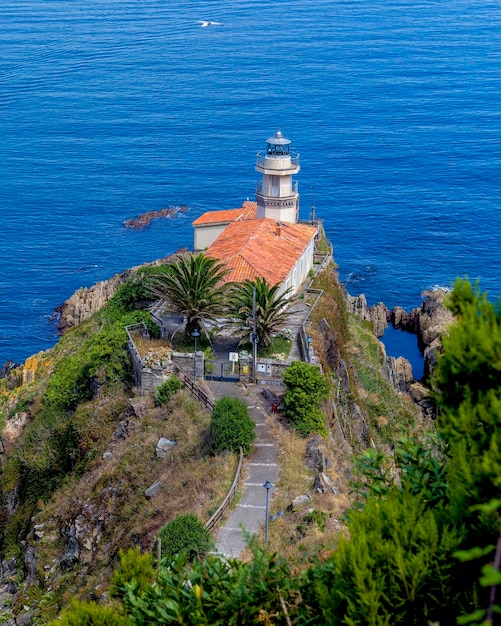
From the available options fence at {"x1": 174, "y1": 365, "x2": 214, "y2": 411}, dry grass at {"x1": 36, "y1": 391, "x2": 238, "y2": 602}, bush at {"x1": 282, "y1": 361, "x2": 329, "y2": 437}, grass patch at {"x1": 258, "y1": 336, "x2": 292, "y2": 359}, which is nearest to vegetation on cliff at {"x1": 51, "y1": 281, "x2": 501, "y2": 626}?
dry grass at {"x1": 36, "y1": 391, "x2": 238, "y2": 602}

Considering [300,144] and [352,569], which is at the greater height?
[300,144]

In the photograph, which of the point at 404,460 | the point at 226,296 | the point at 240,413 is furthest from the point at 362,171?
the point at 404,460

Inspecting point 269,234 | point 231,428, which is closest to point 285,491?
point 231,428

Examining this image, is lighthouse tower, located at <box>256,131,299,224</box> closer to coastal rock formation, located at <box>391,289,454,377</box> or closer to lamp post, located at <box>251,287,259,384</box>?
coastal rock formation, located at <box>391,289,454,377</box>

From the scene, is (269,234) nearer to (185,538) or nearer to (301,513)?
(301,513)

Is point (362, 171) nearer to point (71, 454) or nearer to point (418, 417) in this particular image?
point (418, 417)

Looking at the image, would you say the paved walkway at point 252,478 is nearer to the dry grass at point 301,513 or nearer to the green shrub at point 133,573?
the dry grass at point 301,513
